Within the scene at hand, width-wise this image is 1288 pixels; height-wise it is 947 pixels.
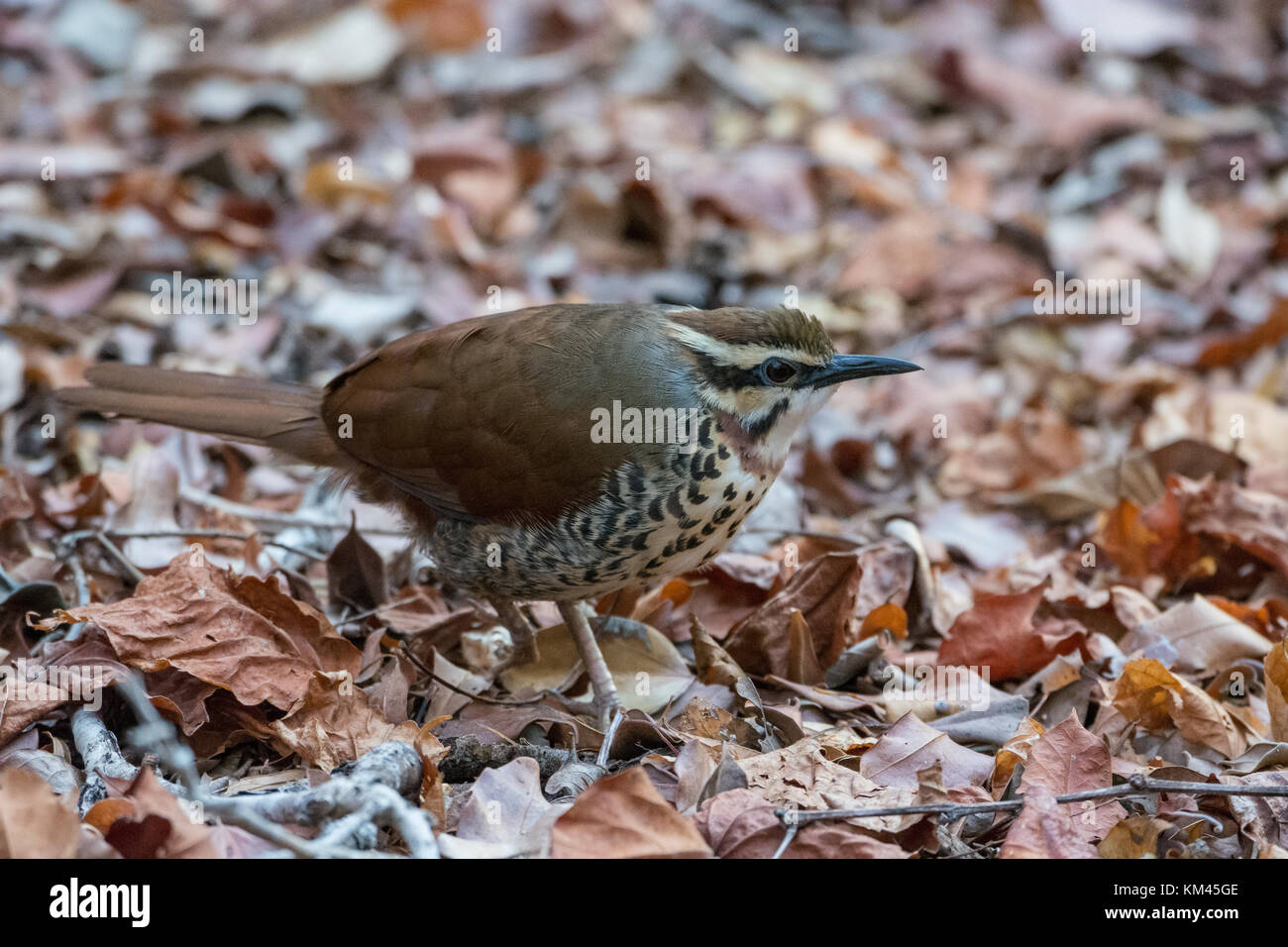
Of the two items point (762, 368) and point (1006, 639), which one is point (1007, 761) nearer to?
point (1006, 639)

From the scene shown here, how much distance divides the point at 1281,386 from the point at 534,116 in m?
4.60

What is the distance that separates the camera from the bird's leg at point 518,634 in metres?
4.45

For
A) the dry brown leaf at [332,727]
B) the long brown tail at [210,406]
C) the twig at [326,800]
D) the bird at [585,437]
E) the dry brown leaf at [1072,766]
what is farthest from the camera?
the long brown tail at [210,406]

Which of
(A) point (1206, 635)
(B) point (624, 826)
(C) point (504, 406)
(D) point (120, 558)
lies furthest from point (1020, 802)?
(D) point (120, 558)

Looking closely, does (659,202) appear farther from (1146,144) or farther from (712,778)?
(712,778)

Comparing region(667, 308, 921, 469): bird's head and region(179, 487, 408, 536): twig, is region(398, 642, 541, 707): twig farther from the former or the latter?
region(667, 308, 921, 469): bird's head

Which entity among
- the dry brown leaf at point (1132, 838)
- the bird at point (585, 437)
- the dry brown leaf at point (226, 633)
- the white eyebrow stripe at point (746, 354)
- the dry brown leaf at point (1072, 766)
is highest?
the white eyebrow stripe at point (746, 354)

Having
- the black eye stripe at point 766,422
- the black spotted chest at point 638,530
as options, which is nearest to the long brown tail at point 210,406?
the black spotted chest at point 638,530

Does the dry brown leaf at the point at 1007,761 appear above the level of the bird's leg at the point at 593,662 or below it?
below

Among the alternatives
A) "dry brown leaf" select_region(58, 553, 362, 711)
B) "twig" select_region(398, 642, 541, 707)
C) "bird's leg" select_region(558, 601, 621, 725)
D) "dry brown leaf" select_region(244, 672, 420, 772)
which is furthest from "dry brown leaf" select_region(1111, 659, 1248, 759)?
"dry brown leaf" select_region(58, 553, 362, 711)

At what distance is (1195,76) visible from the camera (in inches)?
356

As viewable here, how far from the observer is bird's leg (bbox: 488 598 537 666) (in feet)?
14.6

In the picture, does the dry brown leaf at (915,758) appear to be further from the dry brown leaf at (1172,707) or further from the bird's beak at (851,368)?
the bird's beak at (851,368)

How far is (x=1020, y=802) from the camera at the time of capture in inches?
131
